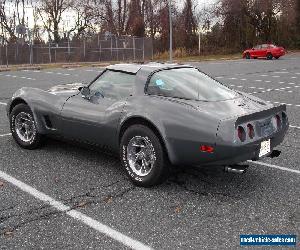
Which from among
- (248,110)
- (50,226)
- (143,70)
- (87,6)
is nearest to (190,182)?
(248,110)

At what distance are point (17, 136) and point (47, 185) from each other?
5.71 ft

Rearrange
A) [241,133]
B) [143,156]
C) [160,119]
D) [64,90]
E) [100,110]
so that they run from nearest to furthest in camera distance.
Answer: [241,133]
[160,119]
[143,156]
[100,110]
[64,90]

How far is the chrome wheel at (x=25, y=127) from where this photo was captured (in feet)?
19.5

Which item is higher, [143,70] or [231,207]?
[143,70]

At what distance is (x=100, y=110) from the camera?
5.02m

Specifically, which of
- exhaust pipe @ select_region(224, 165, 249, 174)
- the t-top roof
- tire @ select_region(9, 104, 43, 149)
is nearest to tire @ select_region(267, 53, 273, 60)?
the t-top roof

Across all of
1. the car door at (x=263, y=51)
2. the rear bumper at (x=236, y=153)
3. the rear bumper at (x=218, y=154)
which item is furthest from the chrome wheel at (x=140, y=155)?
the car door at (x=263, y=51)

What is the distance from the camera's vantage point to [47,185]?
4711 millimetres

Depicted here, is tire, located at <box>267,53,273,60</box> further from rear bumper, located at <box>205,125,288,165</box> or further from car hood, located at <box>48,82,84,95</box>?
Result: rear bumper, located at <box>205,125,288,165</box>

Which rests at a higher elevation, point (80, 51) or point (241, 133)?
point (80, 51)

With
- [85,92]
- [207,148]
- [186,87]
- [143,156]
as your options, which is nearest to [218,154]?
[207,148]

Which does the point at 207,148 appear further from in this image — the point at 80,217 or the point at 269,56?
the point at 269,56

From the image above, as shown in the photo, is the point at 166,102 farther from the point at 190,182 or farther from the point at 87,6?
the point at 87,6

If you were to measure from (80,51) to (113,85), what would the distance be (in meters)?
31.4
